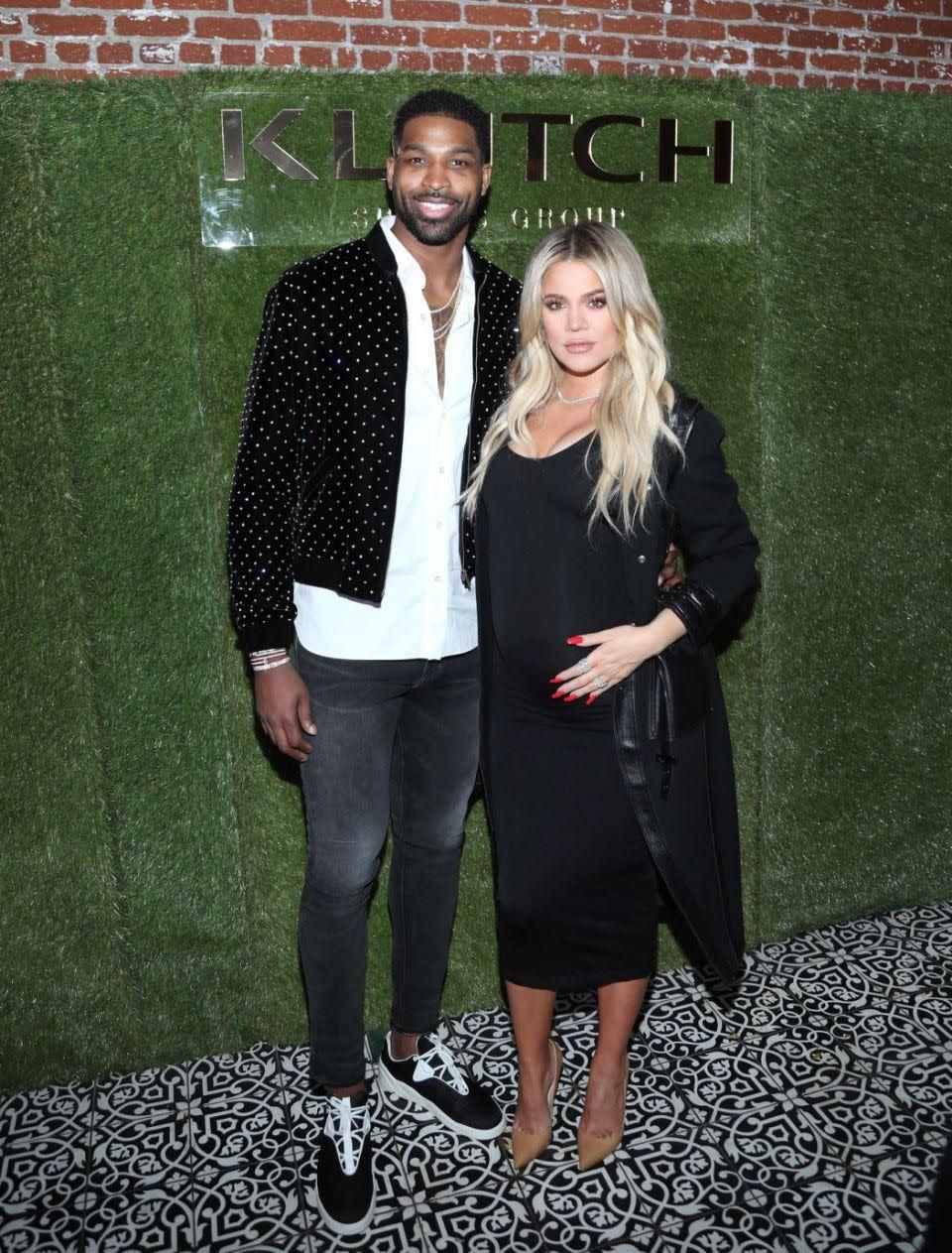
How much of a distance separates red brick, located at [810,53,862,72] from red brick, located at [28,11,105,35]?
6.60 ft

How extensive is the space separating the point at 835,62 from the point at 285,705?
2.55 metres

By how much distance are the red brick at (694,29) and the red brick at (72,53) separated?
1554mm

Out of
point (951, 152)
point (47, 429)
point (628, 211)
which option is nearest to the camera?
point (47, 429)

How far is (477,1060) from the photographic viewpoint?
306cm

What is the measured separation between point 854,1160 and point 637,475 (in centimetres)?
166

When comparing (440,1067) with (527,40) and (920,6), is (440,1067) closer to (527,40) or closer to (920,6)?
(527,40)

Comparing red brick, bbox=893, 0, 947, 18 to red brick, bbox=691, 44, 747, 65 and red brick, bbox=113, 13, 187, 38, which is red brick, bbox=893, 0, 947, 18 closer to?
red brick, bbox=691, 44, 747, 65

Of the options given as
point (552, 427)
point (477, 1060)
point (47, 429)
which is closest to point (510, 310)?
point (552, 427)

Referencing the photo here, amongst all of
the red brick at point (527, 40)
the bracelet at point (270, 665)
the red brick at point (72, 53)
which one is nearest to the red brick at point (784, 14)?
the red brick at point (527, 40)

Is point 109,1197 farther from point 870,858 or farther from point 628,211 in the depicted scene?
point 628,211

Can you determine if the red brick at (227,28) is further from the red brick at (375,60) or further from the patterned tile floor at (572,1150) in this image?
the patterned tile floor at (572,1150)

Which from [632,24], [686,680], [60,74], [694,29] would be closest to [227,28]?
[60,74]

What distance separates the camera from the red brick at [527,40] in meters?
3.03

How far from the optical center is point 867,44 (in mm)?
3426
